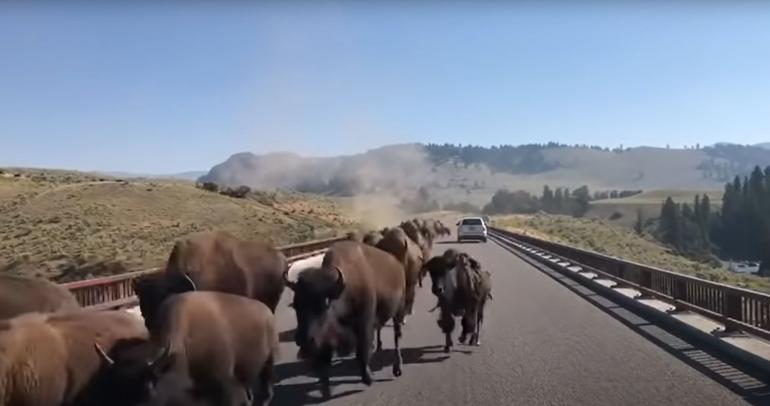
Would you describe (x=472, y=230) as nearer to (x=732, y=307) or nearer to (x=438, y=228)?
(x=438, y=228)

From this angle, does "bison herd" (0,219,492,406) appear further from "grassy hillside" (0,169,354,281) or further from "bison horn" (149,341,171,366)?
"grassy hillside" (0,169,354,281)

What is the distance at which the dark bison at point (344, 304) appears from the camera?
10766 millimetres

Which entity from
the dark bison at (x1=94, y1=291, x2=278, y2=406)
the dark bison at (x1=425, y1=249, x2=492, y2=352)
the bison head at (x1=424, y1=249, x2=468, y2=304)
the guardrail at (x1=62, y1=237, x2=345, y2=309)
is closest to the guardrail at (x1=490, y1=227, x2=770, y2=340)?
the dark bison at (x1=425, y1=249, x2=492, y2=352)

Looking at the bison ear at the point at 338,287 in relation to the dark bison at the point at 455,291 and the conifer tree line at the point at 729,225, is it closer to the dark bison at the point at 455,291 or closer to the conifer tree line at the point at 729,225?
the dark bison at the point at 455,291

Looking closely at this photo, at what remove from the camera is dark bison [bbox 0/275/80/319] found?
927cm

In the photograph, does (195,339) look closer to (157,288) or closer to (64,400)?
(64,400)

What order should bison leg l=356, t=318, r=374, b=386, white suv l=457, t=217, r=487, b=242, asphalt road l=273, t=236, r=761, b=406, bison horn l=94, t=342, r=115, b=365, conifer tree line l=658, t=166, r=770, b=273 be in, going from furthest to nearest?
conifer tree line l=658, t=166, r=770, b=273
white suv l=457, t=217, r=487, b=242
bison leg l=356, t=318, r=374, b=386
asphalt road l=273, t=236, r=761, b=406
bison horn l=94, t=342, r=115, b=365

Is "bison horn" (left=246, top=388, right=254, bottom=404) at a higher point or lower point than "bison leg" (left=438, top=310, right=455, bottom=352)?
higher

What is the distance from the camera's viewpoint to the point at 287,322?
62.3ft

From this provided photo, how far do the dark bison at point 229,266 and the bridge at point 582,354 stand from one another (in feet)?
4.21

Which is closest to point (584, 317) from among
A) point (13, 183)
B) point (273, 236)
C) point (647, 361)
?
point (647, 361)

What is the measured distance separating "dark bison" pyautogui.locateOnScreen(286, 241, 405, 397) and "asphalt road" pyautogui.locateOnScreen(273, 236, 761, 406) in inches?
22.1

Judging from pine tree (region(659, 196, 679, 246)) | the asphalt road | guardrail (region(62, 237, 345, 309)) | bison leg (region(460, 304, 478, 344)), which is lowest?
pine tree (region(659, 196, 679, 246))

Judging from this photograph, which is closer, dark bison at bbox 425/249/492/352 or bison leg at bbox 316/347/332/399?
bison leg at bbox 316/347/332/399
